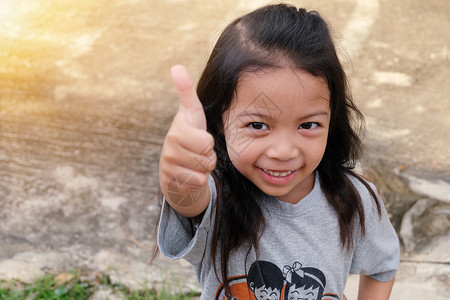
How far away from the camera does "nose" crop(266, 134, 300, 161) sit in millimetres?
1119

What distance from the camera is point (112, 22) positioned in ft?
12.7

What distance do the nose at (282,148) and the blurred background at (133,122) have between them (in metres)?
0.64

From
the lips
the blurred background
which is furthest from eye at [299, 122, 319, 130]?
the blurred background

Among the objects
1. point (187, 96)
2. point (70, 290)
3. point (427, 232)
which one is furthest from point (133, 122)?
point (187, 96)

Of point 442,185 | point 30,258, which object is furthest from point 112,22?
point 442,185

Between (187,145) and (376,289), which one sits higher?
(187,145)

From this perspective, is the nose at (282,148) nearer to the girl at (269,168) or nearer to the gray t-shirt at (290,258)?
the girl at (269,168)

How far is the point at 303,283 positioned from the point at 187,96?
69 centimetres

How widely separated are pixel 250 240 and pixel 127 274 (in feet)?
3.19

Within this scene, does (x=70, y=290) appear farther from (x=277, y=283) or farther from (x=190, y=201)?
(x=190, y=201)

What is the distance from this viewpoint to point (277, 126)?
1121mm

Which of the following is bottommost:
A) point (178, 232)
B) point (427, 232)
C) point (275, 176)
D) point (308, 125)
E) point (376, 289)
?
point (427, 232)

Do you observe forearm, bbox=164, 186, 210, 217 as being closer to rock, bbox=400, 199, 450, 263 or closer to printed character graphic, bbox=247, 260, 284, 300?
printed character graphic, bbox=247, 260, 284, 300

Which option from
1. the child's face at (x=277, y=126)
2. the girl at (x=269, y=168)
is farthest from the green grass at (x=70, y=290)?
the child's face at (x=277, y=126)
